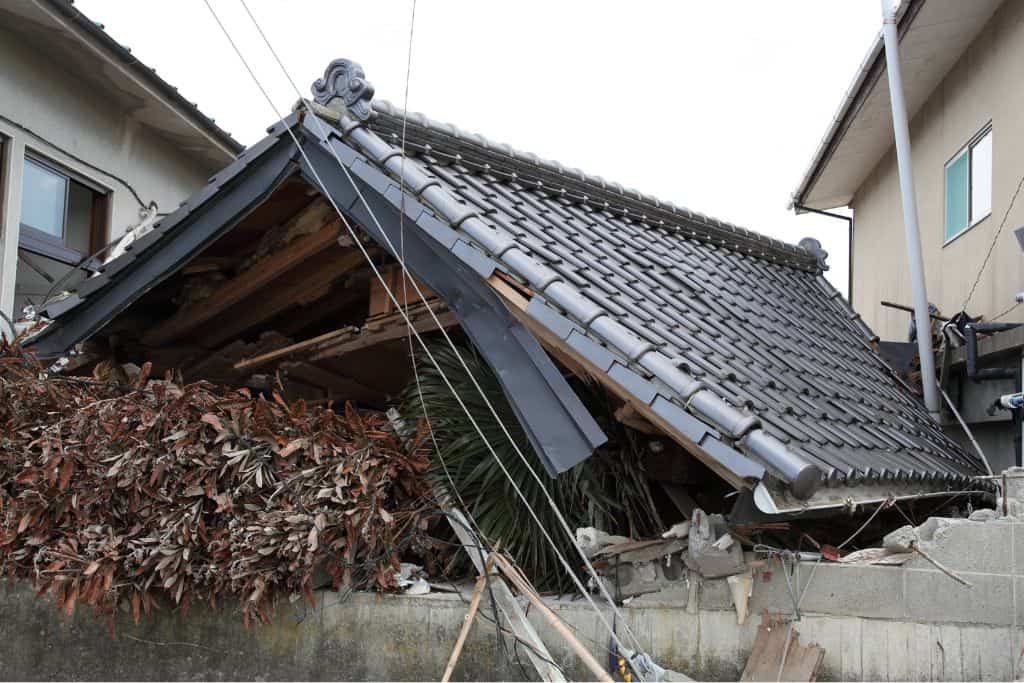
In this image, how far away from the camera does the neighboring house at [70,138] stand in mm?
9195

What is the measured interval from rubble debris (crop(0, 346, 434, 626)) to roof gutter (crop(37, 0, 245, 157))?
16.9ft

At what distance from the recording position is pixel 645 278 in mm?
6664

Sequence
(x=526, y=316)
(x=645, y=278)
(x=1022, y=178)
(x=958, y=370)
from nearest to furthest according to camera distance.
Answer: (x=526, y=316) → (x=645, y=278) → (x=1022, y=178) → (x=958, y=370)

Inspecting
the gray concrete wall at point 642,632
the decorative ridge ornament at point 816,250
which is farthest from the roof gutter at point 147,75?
the decorative ridge ornament at point 816,250

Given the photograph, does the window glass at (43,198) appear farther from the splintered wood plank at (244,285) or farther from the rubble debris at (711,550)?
the rubble debris at (711,550)

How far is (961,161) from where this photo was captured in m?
10.2

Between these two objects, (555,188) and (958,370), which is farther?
(958,370)

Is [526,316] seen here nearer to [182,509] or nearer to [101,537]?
[182,509]

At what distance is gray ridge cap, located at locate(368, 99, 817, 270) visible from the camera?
6461 mm

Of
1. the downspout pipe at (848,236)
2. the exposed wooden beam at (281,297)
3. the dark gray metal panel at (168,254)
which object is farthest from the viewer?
the downspout pipe at (848,236)

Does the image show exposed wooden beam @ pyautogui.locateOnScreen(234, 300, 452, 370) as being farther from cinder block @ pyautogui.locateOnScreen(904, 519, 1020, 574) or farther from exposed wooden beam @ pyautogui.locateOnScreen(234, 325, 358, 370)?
cinder block @ pyautogui.locateOnScreen(904, 519, 1020, 574)

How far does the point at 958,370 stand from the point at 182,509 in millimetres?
7856

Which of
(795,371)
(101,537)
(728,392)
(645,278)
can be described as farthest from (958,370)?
(101,537)

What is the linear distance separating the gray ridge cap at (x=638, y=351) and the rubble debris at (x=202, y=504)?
1.41 metres
